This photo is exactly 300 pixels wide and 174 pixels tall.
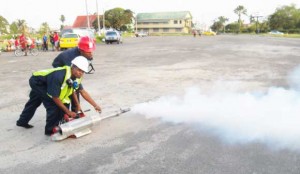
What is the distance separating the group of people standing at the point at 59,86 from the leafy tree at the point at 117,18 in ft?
269

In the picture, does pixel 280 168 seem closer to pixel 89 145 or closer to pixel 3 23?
pixel 89 145

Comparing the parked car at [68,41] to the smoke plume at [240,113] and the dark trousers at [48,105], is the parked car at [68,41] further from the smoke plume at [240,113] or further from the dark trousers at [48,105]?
the dark trousers at [48,105]

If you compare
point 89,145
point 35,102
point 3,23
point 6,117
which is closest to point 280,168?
point 89,145

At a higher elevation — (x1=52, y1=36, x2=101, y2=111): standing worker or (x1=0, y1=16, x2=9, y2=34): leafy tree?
(x1=0, y1=16, x2=9, y2=34): leafy tree

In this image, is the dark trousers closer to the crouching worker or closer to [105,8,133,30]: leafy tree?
the crouching worker

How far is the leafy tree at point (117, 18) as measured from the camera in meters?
85.8

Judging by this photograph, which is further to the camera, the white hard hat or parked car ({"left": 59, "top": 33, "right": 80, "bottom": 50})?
parked car ({"left": 59, "top": 33, "right": 80, "bottom": 50})

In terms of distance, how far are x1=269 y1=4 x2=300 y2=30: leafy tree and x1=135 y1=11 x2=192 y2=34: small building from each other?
3056cm

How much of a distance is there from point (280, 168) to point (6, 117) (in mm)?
5012

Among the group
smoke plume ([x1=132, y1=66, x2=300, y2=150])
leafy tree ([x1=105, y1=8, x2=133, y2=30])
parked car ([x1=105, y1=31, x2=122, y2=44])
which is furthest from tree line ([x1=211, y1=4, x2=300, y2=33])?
smoke plume ([x1=132, y1=66, x2=300, y2=150])

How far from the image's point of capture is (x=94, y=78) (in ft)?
34.8

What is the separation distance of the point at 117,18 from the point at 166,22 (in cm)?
3074

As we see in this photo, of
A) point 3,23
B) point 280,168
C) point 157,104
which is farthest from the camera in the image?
point 3,23

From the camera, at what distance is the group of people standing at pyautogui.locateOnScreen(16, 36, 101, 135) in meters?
4.38
